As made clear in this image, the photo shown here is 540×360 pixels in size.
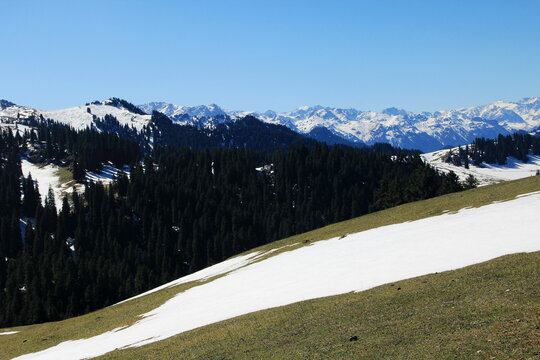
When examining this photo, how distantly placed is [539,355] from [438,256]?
2067cm

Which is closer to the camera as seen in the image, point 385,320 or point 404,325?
point 404,325

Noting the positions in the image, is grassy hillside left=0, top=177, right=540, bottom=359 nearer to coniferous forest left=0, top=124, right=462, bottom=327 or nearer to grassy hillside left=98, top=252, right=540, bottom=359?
grassy hillside left=98, top=252, right=540, bottom=359

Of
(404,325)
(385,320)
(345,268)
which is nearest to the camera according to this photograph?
(404,325)

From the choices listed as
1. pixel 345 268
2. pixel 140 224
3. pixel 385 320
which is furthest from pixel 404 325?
pixel 140 224

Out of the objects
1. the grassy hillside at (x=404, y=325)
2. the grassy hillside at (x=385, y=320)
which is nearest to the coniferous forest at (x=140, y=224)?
the grassy hillside at (x=404, y=325)

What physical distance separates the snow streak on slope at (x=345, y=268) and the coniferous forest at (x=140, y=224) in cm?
5571

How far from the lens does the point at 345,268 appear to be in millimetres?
35219

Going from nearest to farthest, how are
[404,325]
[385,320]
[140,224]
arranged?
[404,325] < [385,320] < [140,224]

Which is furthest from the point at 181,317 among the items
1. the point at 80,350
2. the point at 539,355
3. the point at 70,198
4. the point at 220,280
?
the point at 70,198

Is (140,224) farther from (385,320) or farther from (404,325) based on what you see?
(404,325)

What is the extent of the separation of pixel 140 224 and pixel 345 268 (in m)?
139

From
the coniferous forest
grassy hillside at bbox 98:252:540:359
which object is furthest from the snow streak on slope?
the coniferous forest

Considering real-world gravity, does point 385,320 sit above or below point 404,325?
below

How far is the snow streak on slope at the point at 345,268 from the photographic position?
2986 centimetres
